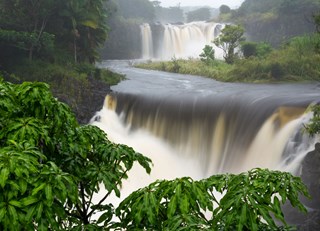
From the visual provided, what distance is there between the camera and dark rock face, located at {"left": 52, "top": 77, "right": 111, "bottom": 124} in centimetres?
1635

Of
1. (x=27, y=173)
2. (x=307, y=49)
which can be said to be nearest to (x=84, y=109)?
(x=27, y=173)

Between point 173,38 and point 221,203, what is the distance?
47675mm

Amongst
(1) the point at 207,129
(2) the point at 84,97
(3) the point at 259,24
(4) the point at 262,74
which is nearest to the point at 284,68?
(4) the point at 262,74

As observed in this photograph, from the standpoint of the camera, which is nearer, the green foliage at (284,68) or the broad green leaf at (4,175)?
the broad green leaf at (4,175)

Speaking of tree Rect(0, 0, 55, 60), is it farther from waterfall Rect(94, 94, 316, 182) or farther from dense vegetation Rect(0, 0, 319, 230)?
dense vegetation Rect(0, 0, 319, 230)

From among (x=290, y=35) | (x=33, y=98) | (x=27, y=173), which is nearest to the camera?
(x=27, y=173)

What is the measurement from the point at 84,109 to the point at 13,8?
343 inches

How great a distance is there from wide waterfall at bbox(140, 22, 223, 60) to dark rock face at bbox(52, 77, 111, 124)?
29497 millimetres

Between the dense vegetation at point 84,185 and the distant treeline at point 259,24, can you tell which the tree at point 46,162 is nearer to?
the dense vegetation at point 84,185

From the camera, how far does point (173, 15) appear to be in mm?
92375

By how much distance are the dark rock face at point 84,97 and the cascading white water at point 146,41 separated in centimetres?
3033

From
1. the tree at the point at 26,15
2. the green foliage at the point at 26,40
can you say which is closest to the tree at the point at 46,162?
the green foliage at the point at 26,40

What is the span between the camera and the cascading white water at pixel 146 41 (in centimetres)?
4884

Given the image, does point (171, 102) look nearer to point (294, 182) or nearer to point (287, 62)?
point (287, 62)
